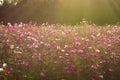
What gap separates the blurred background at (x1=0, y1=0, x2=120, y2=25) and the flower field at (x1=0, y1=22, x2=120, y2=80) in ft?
25.2

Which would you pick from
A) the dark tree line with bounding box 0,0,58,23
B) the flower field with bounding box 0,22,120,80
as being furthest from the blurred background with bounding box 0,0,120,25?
the flower field with bounding box 0,22,120,80

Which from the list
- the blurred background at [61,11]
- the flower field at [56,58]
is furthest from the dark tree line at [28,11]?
the flower field at [56,58]

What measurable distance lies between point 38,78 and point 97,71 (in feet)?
4.39

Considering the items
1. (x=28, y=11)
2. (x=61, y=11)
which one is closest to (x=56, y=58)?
(x=28, y=11)

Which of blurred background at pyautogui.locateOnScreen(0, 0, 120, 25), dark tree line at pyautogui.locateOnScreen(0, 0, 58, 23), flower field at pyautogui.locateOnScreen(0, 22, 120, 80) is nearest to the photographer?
flower field at pyautogui.locateOnScreen(0, 22, 120, 80)

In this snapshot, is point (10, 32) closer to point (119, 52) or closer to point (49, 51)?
point (49, 51)

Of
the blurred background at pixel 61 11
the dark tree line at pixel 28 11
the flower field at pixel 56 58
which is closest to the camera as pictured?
the flower field at pixel 56 58

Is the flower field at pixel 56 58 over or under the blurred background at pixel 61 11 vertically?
under

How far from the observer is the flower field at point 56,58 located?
718 centimetres

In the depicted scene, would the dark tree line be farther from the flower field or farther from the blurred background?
the flower field

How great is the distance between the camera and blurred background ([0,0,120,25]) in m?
17.7

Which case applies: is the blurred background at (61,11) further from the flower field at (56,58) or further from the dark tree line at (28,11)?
the flower field at (56,58)

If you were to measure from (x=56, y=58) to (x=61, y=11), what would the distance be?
39.7 ft

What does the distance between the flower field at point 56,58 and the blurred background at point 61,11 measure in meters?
7.67
